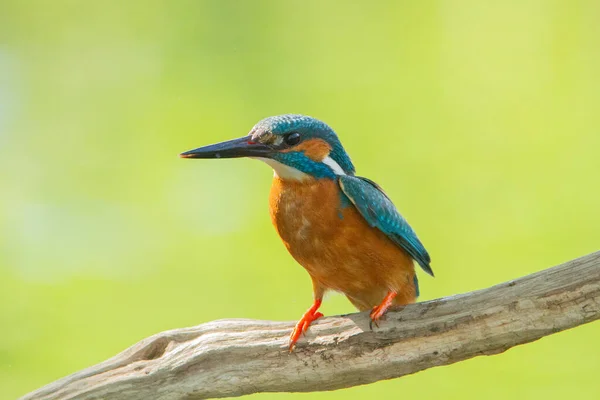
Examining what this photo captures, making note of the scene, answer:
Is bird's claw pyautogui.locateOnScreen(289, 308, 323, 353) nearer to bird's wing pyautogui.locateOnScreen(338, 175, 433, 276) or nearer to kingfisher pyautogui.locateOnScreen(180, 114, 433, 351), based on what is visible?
kingfisher pyautogui.locateOnScreen(180, 114, 433, 351)

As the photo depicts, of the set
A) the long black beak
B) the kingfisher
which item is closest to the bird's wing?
the kingfisher

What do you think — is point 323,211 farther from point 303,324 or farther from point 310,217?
point 303,324

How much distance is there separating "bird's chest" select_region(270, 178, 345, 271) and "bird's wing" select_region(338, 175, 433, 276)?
5 centimetres

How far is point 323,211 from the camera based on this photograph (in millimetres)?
2660

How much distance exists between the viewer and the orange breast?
2658 mm

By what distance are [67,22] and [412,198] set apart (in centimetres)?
236

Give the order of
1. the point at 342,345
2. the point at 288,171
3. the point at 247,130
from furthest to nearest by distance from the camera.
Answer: the point at 247,130 → the point at 288,171 → the point at 342,345

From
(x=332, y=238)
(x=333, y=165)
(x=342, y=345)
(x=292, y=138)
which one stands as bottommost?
(x=342, y=345)

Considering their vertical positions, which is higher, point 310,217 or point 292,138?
point 292,138

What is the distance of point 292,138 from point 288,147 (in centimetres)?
3

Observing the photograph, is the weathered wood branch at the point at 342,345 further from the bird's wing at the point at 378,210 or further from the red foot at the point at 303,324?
the bird's wing at the point at 378,210

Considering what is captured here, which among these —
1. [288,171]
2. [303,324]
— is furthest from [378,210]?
[303,324]

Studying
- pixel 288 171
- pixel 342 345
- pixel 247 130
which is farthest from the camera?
pixel 247 130

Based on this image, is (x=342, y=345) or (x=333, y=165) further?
(x=333, y=165)
